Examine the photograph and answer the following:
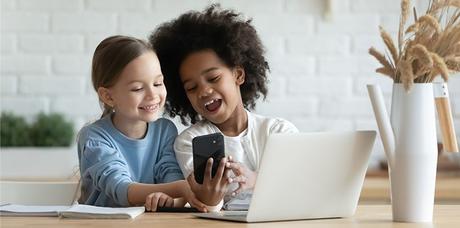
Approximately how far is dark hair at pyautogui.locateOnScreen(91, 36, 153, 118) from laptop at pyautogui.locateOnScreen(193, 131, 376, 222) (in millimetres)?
496

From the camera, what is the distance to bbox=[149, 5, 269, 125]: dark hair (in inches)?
96.0

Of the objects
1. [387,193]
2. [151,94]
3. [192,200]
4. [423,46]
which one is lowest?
[387,193]

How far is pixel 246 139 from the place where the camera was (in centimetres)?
245

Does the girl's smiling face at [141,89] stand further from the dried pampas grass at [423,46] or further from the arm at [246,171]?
the dried pampas grass at [423,46]

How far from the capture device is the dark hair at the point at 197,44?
2438 mm

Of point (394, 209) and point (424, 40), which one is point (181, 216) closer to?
point (394, 209)

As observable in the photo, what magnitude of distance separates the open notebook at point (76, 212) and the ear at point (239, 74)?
26.1 inches

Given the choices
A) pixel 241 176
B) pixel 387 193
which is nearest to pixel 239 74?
pixel 241 176

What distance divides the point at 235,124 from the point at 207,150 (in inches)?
20.7

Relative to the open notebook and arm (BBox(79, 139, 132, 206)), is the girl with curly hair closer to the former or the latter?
arm (BBox(79, 139, 132, 206))

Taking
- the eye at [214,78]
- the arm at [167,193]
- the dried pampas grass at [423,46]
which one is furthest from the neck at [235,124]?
the dried pampas grass at [423,46]

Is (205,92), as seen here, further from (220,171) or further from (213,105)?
(220,171)

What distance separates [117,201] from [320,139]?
1.92 feet

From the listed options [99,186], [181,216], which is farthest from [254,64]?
[181,216]
